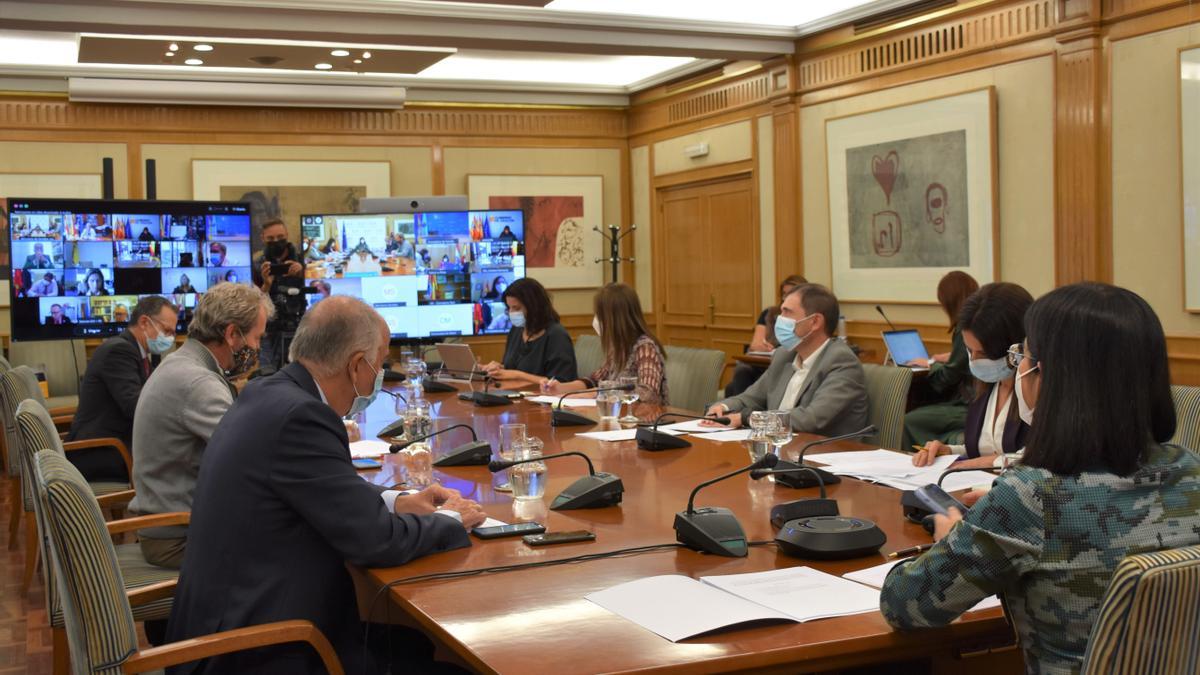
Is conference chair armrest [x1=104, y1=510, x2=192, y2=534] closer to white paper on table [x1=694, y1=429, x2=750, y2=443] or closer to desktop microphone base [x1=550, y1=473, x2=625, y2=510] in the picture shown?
desktop microphone base [x1=550, y1=473, x2=625, y2=510]

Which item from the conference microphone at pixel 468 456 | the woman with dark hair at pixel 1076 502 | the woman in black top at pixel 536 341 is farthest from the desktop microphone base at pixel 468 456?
the woman in black top at pixel 536 341

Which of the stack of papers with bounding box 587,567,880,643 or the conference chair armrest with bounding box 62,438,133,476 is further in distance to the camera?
the conference chair armrest with bounding box 62,438,133,476

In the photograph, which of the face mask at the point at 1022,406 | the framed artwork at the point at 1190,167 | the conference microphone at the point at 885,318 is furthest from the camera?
the conference microphone at the point at 885,318

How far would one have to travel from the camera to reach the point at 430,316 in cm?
780

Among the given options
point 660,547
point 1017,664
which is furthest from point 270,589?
point 1017,664

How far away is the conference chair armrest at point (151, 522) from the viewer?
315cm

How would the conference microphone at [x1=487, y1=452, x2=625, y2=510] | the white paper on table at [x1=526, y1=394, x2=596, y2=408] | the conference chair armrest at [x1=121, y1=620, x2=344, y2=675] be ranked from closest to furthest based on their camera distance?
the conference chair armrest at [x1=121, y1=620, x2=344, y2=675]
the conference microphone at [x1=487, y1=452, x2=625, y2=510]
the white paper on table at [x1=526, y1=394, x2=596, y2=408]

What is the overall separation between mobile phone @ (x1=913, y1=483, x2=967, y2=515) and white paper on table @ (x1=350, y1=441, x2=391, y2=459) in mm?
1904

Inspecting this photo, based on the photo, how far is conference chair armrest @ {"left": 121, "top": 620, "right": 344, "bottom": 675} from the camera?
2.11 m

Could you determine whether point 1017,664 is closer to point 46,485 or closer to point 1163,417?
point 1163,417

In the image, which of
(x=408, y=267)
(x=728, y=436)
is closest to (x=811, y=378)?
(x=728, y=436)

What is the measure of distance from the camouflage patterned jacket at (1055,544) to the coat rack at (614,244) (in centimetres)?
905

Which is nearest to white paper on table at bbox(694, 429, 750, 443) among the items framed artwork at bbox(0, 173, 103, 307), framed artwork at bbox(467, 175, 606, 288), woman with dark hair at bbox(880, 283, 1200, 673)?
woman with dark hair at bbox(880, 283, 1200, 673)

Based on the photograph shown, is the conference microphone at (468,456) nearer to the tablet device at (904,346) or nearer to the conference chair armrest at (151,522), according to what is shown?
the conference chair armrest at (151,522)
